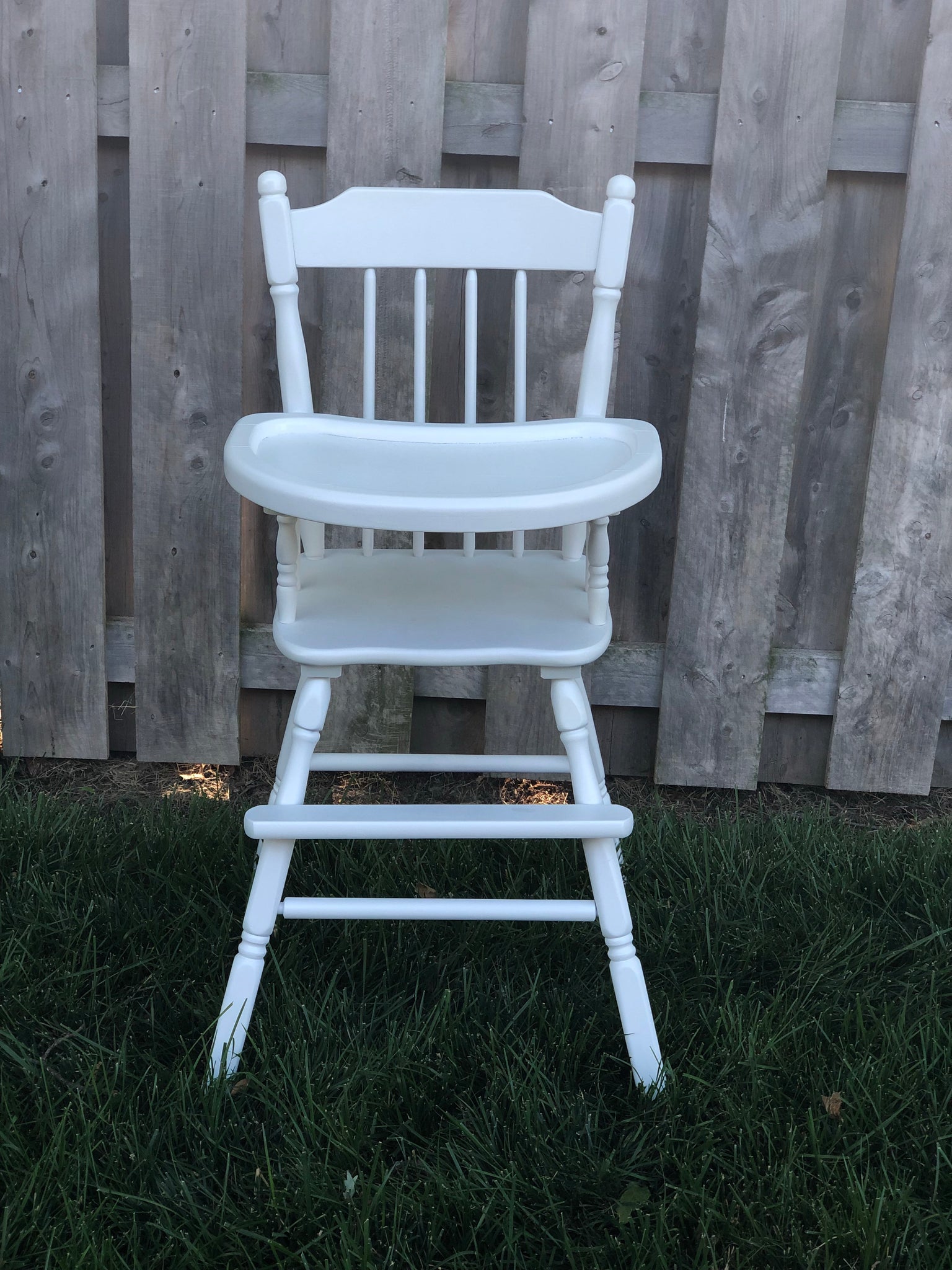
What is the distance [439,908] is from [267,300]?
114 cm

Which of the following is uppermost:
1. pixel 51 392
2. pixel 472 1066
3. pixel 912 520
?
pixel 51 392

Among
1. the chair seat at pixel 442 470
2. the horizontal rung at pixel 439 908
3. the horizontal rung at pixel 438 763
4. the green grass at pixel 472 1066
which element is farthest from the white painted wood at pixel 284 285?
the green grass at pixel 472 1066

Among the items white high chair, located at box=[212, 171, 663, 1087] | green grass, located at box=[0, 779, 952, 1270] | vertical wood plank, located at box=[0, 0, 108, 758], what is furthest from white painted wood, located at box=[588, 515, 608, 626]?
vertical wood plank, located at box=[0, 0, 108, 758]

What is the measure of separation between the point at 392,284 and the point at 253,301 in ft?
0.87

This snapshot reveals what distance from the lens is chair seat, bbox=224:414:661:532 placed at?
1.07 meters

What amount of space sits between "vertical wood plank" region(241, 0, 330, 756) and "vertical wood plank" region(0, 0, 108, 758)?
249mm

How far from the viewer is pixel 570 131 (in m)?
1.76

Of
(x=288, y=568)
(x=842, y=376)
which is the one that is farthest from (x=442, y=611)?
(x=842, y=376)

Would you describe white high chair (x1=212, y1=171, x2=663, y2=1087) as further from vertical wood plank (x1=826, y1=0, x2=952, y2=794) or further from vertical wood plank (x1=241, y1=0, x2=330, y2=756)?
vertical wood plank (x1=826, y1=0, x2=952, y2=794)

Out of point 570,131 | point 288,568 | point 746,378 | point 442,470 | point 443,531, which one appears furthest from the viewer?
point 746,378

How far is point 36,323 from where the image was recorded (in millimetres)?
1885

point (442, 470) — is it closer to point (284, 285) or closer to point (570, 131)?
point (284, 285)

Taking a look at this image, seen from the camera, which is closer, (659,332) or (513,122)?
(513,122)

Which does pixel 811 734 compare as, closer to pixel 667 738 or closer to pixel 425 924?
pixel 667 738
